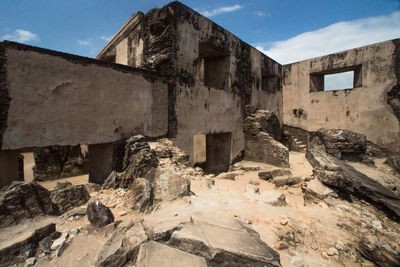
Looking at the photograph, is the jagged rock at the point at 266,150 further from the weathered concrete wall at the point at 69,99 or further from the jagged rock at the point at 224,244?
the jagged rock at the point at 224,244

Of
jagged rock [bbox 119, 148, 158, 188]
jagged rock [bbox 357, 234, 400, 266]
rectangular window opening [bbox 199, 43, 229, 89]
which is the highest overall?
rectangular window opening [bbox 199, 43, 229, 89]

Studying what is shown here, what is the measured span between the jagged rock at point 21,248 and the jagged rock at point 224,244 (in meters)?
1.36

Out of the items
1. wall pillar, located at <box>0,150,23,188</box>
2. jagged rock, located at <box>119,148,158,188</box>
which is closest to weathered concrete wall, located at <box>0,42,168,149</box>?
wall pillar, located at <box>0,150,23,188</box>

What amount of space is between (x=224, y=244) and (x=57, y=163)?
8290mm

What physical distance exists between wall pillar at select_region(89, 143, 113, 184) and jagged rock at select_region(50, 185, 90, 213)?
1.25 m

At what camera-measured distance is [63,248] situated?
2.12 m

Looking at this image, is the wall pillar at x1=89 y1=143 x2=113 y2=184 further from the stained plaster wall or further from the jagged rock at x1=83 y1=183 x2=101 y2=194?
the stained plaster wall

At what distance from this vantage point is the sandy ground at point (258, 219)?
2.23 m

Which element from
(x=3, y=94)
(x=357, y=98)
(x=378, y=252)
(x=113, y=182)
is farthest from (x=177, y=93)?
(x=357, y=98)

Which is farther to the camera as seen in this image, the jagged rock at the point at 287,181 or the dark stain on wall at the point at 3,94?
the jagged rock at the point at 287,181

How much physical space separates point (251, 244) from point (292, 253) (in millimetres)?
698

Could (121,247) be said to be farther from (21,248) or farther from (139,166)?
(139,166)

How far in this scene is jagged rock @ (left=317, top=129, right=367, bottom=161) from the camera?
7785 mm

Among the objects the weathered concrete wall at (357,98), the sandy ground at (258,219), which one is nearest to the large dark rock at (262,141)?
the weathered concrete wall at (357,98)
